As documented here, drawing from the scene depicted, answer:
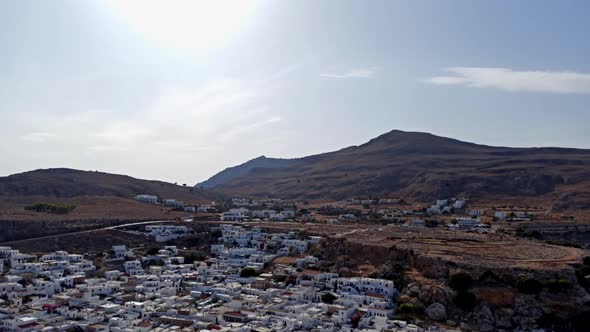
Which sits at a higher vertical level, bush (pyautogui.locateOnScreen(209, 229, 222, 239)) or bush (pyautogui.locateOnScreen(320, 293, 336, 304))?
bush (pyautogui.locateOnScreen(209, 229, 222, 239))

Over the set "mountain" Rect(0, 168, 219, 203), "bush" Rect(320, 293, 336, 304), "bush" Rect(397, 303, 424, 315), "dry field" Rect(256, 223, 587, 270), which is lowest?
"bush" Rect(397, 303, 424, 315)

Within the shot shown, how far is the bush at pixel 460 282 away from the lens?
35.0 m

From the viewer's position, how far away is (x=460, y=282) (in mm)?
35031

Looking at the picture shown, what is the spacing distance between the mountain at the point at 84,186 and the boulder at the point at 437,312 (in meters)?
71.2

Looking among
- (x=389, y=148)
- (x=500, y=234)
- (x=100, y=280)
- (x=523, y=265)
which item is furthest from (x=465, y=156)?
(x=100, y=280)

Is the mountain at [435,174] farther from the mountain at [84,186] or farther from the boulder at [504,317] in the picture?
the boulder at [504,317]

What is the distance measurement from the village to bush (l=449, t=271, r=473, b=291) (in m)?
3.84

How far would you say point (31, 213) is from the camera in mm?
63500

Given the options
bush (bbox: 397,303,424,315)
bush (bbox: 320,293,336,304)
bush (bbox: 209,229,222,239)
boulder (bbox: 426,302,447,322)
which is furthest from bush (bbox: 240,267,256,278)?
bush (bbox: 209,229,222,239)

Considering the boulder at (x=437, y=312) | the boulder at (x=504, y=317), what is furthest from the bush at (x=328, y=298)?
the boulder at (x=504, y=317)

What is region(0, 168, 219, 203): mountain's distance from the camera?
8600 cm

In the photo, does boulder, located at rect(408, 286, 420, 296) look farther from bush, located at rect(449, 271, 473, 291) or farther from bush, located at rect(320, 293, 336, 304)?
bush, located at rect(320, 293, 336, 304)

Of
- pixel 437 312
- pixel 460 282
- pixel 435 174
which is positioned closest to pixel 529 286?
pixel 460 282

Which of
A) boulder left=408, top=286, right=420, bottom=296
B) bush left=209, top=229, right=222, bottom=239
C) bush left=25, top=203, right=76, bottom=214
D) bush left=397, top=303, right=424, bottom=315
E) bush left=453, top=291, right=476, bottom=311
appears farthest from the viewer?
bush left=25, top=203, right=76, bottom=214
